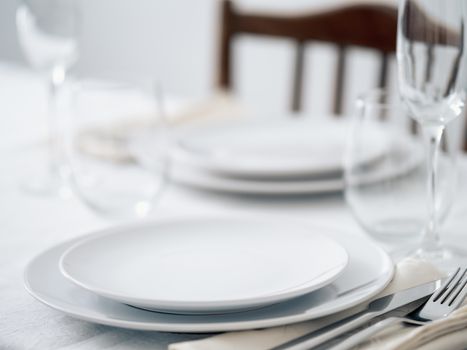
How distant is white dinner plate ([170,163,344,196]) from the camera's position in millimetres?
878

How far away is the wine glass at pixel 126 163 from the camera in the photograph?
812mm

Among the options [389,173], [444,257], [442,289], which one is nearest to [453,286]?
[442,289]

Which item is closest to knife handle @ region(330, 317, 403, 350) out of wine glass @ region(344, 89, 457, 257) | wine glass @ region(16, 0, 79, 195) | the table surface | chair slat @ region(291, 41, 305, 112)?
the table surface

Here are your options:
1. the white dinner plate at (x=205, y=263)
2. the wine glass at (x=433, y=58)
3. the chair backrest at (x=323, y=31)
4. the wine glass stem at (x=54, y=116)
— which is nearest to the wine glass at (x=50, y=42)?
the wine glass stem at (x=54, y=116)

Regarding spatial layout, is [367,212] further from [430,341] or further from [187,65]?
[187,65]

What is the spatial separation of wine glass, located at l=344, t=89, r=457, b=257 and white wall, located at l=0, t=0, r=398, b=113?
6.27ft

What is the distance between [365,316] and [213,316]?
0.33 feet

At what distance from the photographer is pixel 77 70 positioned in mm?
3551

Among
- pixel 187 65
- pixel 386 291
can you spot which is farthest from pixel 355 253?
pixel 187 65

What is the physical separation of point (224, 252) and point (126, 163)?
29cm

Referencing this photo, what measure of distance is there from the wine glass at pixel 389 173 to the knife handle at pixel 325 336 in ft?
0.69

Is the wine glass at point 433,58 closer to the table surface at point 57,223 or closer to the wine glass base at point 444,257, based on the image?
the wine glass base at point 444,257

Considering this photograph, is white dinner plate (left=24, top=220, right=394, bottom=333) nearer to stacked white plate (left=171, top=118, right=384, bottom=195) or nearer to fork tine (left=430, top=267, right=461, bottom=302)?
fork tine (left=430, top=267, right=461, bottom=302)

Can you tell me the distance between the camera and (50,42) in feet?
3.03
